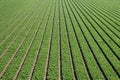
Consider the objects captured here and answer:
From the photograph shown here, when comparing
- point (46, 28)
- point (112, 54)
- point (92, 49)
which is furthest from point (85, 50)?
point (46, 28)

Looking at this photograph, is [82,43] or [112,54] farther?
[82,43]

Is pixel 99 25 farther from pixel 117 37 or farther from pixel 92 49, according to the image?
pixel 92 49

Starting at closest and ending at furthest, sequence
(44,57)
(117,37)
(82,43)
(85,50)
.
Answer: (44,57) → (85,50) → (82,43) → (117,37)

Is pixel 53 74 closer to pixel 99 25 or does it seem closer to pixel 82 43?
pixel 82 43

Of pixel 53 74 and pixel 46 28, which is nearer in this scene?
pixel 53 74

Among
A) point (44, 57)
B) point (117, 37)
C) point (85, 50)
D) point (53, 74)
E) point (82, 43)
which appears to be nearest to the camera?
point (53, 74)

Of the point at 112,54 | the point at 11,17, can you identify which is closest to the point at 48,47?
the point at 112,54
